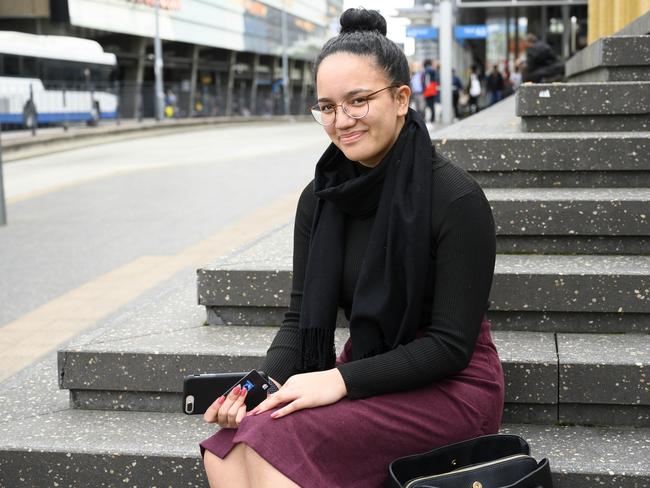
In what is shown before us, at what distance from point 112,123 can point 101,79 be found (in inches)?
143

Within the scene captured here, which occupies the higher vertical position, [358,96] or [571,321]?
[358,96]

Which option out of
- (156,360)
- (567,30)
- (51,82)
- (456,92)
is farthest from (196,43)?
(156,360)

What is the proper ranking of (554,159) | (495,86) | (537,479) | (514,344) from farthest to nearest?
(495,86) < (554,159) < (514,344) < (537,479)

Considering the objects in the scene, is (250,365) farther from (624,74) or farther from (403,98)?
(624,74)

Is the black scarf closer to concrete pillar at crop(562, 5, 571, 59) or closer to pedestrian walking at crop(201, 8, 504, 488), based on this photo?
pedestrian walking at crop(201, 8, 504, 488)

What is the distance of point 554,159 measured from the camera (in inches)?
181

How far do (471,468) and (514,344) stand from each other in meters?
1.26

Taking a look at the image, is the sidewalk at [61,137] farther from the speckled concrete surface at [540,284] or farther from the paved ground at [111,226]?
the speckled concrete surface at [540,284]

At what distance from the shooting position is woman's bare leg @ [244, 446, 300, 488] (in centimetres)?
233

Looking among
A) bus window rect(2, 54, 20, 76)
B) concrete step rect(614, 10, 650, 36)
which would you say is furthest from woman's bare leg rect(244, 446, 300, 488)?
bus window rect(2, 54, 20, 76)

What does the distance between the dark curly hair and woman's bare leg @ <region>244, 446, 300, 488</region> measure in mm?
1031

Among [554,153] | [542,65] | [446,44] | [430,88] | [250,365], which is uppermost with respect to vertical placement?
[446,44]

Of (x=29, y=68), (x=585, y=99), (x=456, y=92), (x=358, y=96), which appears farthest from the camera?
(x=29, y=68)

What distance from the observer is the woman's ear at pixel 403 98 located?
8.54 feet
